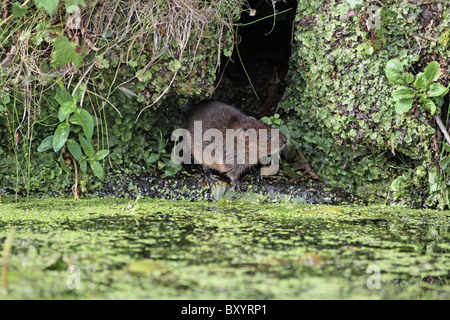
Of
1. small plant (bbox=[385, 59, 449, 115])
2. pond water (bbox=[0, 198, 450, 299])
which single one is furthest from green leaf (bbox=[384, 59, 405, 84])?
pond water (bbox=[0, 198, 450, 299])

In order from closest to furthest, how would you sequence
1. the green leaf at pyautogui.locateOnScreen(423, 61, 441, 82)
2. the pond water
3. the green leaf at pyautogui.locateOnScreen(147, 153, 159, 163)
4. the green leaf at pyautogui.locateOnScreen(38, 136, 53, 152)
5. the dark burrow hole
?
the pond water → the green leaf at pyautogui.locateOnScreen(423, 61, 441, 82) → the green leaf at pyautogui.locateOnScreen(38, 136, 53, 152) → the green leaf at pyautogui.locateOnScreen(147, 153, 159, 163) → the dark burrow hole

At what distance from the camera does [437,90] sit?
377 cm

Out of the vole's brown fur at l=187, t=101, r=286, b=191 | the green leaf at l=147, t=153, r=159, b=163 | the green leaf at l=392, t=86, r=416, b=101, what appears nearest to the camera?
the green leaf at l=392, t=86, r=416, b=101

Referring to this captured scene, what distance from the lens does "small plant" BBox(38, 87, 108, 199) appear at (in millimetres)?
3988

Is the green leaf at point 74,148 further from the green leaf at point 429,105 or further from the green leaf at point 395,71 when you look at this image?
the green leaf at point 429,105

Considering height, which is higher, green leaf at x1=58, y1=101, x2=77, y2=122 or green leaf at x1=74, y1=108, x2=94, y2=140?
green leaf at x1=58, y1=101, x2=77, y2=122

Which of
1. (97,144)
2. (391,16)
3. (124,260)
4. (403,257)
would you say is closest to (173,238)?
(124,260)

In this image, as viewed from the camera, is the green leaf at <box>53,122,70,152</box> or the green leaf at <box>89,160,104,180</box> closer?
the green leaf at <box>53,122,70,152</box>

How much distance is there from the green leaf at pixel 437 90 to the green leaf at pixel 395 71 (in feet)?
0.66

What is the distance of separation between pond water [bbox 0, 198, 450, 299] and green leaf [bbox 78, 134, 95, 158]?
485 mm

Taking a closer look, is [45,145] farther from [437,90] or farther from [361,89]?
[437,90]

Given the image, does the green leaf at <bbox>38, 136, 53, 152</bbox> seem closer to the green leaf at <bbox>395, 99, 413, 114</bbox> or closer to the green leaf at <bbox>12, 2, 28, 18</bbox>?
the green leaf at <bbox>12, 2, 28, 18</bbox>

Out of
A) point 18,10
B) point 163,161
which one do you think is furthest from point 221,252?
point 18,10

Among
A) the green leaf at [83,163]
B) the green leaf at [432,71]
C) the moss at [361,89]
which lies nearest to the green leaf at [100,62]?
the green leaf at [83,163]
